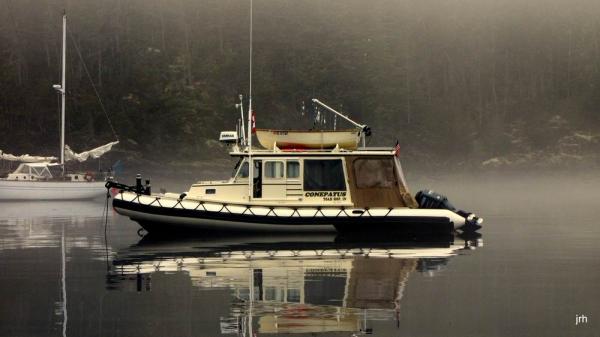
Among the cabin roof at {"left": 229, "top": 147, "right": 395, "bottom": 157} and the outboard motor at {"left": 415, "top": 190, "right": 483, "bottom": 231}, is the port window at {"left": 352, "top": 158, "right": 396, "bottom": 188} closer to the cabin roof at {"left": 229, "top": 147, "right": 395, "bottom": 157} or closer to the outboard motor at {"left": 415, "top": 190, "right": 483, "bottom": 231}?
the cabin roof at {"left": 229, "top": 147, "right": 395, "bottom": 157}

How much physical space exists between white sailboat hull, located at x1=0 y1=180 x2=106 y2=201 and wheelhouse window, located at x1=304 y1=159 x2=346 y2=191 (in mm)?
39411

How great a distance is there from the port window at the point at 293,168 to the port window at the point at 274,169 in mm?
259

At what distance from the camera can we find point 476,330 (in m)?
20.3

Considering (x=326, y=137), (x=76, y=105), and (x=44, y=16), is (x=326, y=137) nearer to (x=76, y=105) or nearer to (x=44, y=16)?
(x=76, y=105)

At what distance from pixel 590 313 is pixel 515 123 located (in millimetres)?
157140

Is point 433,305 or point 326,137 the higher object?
point 326,137

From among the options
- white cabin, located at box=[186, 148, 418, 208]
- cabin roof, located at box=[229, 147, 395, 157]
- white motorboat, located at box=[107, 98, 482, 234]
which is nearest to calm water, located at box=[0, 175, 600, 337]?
white motorboat, located at box=[107, 98, 482, 234]

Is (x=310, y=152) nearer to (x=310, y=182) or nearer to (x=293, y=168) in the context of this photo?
(x=293, y=168)

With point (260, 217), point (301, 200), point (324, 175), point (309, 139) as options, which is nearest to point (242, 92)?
point (309, 139)

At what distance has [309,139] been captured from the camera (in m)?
40.9

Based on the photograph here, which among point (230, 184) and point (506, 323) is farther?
point (230, 184)

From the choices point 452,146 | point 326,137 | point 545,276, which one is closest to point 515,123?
point 452,146

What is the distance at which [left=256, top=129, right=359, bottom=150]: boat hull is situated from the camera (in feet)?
134

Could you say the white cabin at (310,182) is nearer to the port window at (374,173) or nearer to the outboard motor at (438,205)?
the port window at (374,173)
